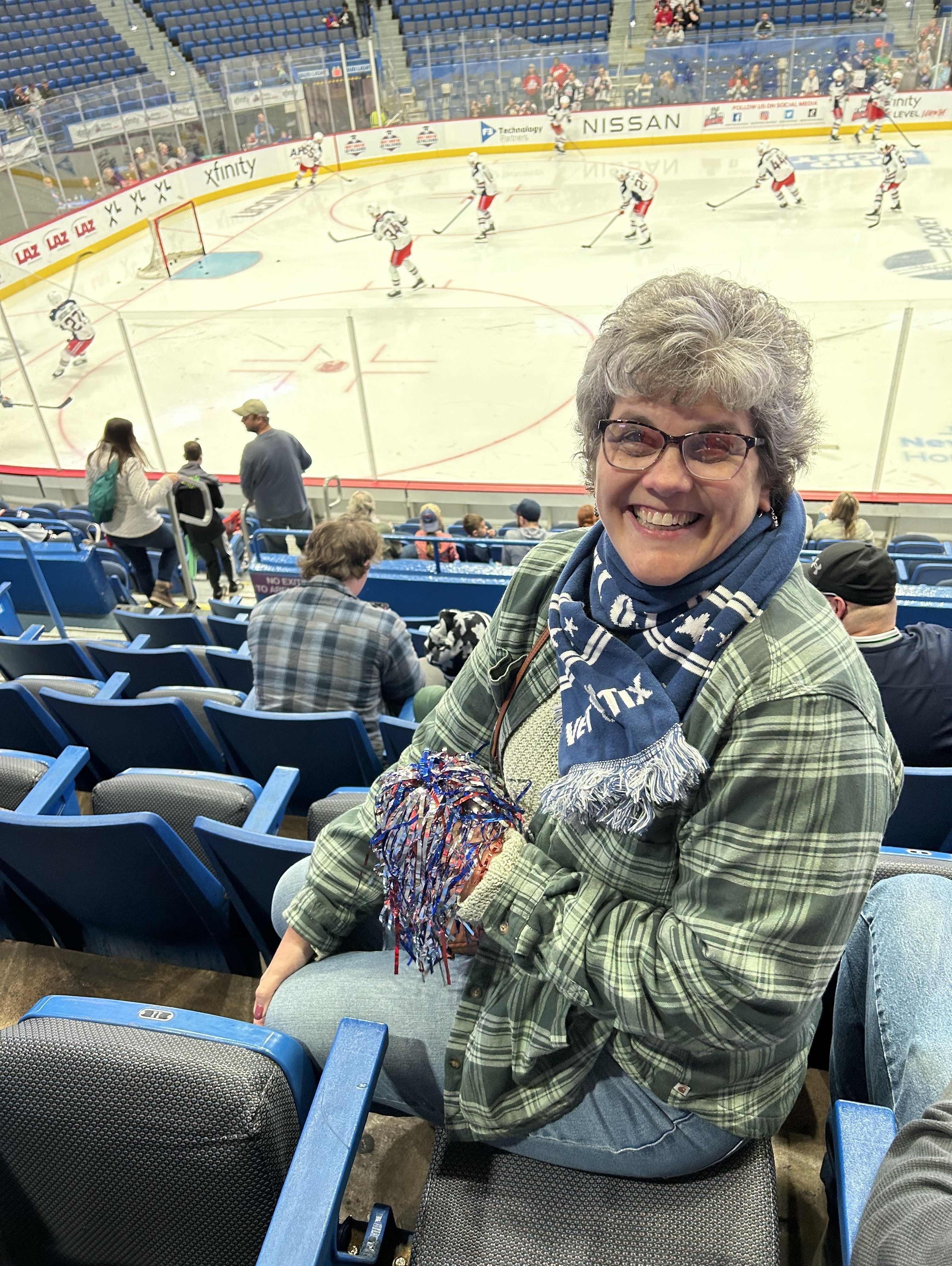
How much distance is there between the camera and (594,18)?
2031 centimetres

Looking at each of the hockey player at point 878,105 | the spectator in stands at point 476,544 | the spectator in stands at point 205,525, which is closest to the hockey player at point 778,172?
the hockey player at point 878,105

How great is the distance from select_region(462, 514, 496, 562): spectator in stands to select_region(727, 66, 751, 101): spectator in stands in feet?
50.2

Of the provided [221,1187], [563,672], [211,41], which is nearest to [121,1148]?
A: [221,1187]

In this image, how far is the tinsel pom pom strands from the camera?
1.28 m

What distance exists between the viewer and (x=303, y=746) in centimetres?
263

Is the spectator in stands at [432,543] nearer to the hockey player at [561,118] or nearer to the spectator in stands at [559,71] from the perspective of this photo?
the hockey player at [561,118]

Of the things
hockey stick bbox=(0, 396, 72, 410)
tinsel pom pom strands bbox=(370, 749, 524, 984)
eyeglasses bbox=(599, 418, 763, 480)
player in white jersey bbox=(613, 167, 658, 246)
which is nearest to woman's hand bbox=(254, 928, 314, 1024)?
tinsel pom pom strands bbox=(370, 749, 524, 984)

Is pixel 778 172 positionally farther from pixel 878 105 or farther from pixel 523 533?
pixel 523 533

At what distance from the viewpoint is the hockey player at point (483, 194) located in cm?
1374

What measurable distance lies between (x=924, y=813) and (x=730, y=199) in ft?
49.6

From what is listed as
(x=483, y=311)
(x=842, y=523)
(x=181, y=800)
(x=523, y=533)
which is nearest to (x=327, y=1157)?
(x=181, y=800)

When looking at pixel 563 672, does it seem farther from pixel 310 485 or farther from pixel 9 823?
pixel 310 485

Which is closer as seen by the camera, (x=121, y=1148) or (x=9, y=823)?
(x=121, y=1148)

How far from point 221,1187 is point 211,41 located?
79.2 feet
